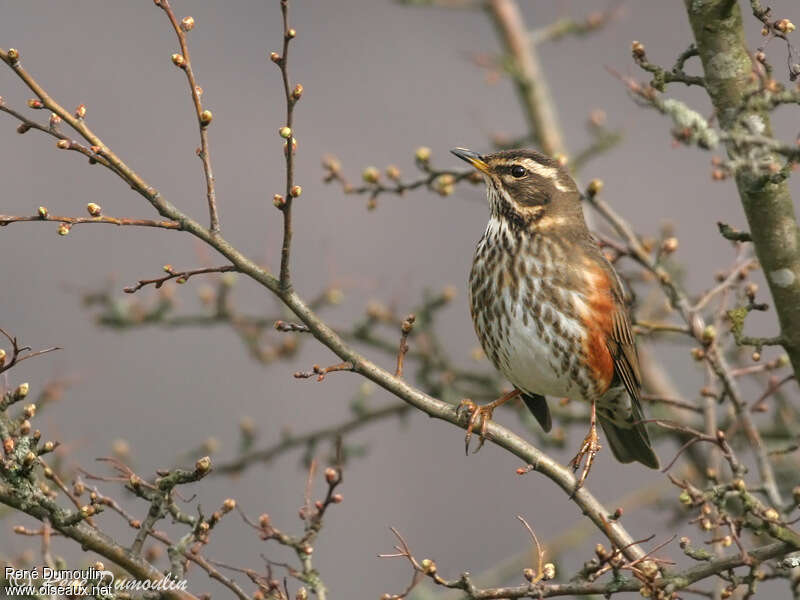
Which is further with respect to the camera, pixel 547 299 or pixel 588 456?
pixel 547 299

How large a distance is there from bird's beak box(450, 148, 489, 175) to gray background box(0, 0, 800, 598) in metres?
2.76

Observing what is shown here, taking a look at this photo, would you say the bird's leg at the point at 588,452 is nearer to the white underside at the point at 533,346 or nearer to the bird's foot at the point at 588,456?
the bird's foot at the point at 588,456

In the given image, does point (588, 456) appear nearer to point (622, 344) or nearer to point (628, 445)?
point (622, 344)

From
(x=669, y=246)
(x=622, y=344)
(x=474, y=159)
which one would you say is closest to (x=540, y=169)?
(x=474, y=159)

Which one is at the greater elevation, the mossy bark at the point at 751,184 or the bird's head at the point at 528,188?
the bird's head at the point at 528,188

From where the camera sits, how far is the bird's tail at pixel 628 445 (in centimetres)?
560

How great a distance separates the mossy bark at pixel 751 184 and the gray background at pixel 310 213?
155 inches

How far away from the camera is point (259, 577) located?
3.67 meters

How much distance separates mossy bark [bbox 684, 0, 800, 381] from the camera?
390cm

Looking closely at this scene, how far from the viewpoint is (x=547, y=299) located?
514cm

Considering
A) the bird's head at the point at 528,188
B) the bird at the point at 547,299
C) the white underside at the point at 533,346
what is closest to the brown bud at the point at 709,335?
the bird at the point at 547,299

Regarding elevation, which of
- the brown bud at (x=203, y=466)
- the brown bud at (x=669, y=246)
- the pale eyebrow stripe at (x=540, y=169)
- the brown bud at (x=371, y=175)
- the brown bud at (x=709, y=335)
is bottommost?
the brown bud at (x=203, y=466)

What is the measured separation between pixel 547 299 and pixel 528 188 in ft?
1.78

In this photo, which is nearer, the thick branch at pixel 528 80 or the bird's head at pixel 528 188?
the bird's head at pixel 528 188
